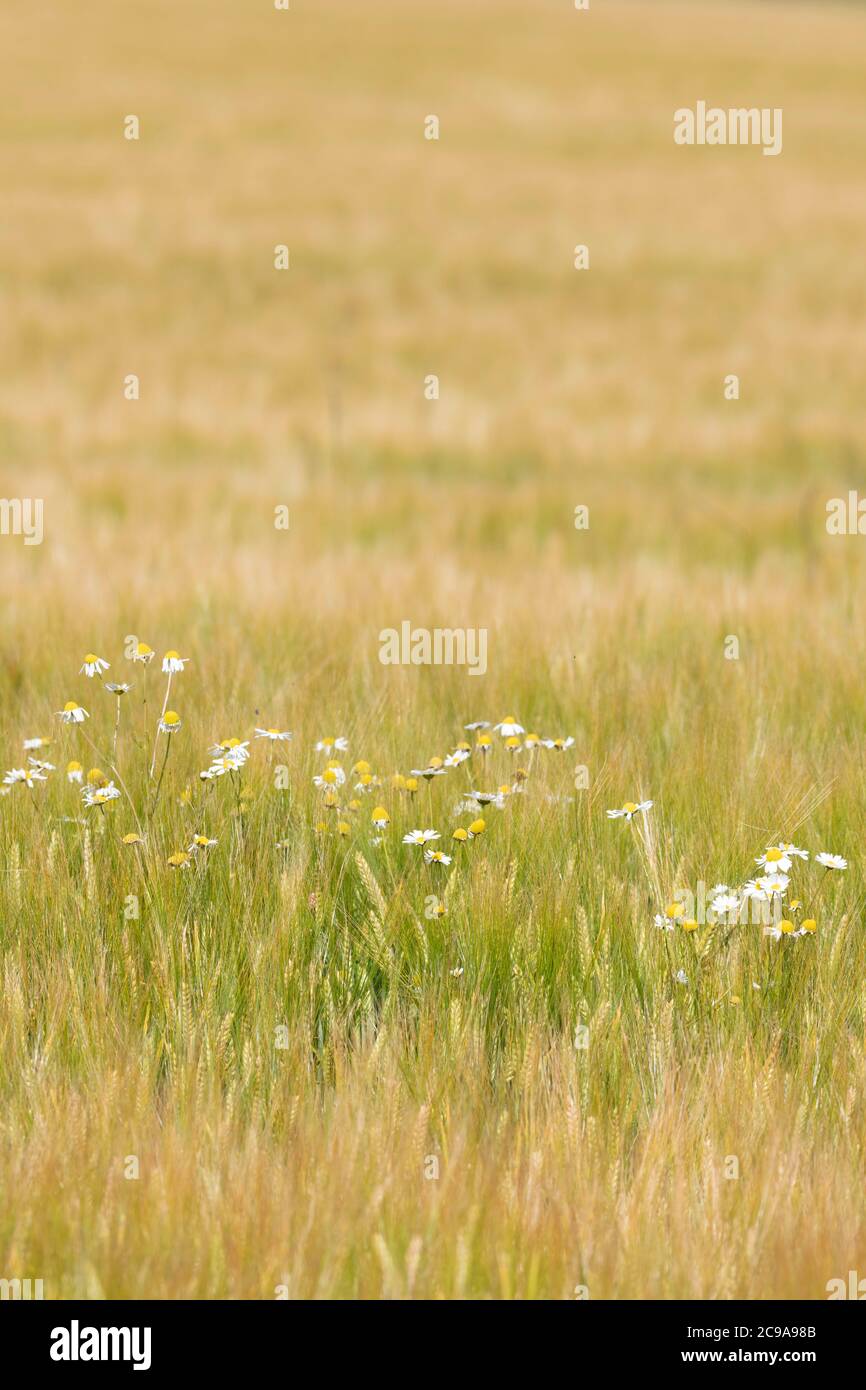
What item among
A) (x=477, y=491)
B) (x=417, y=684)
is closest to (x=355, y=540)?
(x=477, y=491)

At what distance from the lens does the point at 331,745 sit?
258 centimetres

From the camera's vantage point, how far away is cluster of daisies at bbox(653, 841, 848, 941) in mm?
1996

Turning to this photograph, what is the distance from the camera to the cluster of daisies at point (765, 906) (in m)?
2.00

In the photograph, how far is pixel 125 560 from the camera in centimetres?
473

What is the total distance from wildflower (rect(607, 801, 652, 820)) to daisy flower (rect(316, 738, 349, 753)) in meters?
0.53

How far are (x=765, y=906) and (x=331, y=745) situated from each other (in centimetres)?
91

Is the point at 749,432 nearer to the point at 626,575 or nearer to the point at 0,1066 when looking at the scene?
the point at 626,575

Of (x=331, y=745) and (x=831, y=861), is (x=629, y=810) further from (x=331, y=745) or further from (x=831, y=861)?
(x=331, y=745)

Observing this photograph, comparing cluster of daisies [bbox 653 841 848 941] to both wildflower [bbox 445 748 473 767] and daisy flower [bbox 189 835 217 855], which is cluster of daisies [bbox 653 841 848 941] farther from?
daisy flower [bbox 189 835 217 855]

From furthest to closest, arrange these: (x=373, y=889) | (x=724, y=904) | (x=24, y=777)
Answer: (x=24, y=777)
(x=373, y=889)
(x=724, y=904)

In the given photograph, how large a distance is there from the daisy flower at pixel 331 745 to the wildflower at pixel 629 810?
20.8 inches

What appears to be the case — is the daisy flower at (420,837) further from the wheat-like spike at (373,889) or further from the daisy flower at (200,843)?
the daisy flower at (200,843)

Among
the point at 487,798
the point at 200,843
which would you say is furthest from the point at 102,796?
the point at 487,798

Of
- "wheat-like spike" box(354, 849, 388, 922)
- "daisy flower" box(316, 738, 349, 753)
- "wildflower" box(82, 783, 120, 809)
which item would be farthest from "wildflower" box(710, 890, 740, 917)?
"wildflower" box(82, 783, 120, 809)
